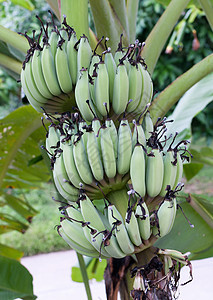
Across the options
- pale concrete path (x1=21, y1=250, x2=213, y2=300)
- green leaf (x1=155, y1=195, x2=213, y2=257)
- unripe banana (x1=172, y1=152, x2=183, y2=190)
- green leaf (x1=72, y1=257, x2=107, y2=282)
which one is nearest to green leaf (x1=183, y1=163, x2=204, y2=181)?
green leaf (x1=155, y1=195, x2=213, y2=257)

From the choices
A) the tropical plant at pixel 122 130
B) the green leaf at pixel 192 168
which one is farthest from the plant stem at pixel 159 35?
the green leaf at pixel 192 168

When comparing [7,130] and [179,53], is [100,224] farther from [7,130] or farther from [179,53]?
[179,53]

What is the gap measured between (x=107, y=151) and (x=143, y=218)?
0.30 feet

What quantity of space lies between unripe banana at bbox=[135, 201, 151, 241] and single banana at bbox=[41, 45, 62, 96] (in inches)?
7.7

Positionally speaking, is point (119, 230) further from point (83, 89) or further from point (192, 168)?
point (192, 168)

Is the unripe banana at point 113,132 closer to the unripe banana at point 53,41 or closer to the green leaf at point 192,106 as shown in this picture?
the unripe banana at point 53,41

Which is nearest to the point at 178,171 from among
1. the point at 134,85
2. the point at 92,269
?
the point at 134,85

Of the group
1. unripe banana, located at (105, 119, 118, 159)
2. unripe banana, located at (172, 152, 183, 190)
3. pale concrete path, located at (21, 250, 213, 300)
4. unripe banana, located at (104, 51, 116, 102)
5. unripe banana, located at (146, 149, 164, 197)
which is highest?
unripe banana, located at (104, 51, 116, 102)

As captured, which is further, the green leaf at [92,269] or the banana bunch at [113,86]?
the green leaf at [92,269]

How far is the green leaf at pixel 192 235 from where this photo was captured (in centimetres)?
65

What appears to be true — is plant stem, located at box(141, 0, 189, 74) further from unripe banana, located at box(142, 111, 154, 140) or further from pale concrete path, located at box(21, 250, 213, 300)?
pale concrete path, located at box(21, 250, 213, 300)

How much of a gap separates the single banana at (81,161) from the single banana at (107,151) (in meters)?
0.02

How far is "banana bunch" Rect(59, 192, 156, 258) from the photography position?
40cm

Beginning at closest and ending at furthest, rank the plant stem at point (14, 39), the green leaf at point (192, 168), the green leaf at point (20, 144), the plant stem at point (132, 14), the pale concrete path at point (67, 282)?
the plant stem at point (14, 39) < the plant stem at point (132, 14) < the green leaf at point (20, 144) < the green leaf at point (192, 168) < the pale concrete path at point (67, 282)
